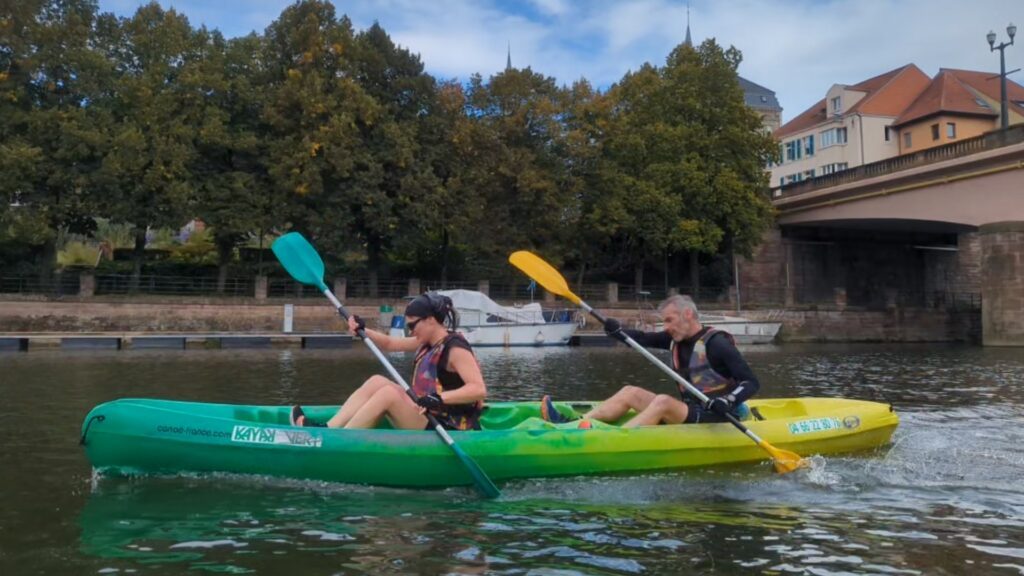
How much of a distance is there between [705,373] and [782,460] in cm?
120

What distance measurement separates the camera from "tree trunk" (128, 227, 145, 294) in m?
36.8

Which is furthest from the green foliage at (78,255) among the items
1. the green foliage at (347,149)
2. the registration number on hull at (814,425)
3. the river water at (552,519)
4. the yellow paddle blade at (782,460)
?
the yellow paddle blade at (782,460)

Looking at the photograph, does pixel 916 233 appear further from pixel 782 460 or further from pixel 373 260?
pixel 782 460

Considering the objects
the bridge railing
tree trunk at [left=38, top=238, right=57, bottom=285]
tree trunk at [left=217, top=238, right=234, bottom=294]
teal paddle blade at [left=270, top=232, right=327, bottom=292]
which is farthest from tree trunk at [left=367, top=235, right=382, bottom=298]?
teal paddle blade at [left=270, top=232, right=327, bottom=292]

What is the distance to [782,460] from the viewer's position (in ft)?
27.4

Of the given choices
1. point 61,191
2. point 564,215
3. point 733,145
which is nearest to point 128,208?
point 61,191

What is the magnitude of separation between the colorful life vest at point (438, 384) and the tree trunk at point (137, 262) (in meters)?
33.0

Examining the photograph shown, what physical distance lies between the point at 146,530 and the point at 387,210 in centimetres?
3194

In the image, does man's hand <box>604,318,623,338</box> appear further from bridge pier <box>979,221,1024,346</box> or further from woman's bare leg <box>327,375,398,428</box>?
bridge pier <box>979,221,1024,346</box>

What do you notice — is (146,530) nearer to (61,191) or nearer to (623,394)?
(623,394)

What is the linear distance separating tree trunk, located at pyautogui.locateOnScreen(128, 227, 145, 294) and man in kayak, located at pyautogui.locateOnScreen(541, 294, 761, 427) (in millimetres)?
33198

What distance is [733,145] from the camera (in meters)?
43.5

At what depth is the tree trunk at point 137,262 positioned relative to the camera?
36.8 m

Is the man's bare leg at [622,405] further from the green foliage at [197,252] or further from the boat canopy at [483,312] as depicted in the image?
the green foliage at [197,252]
